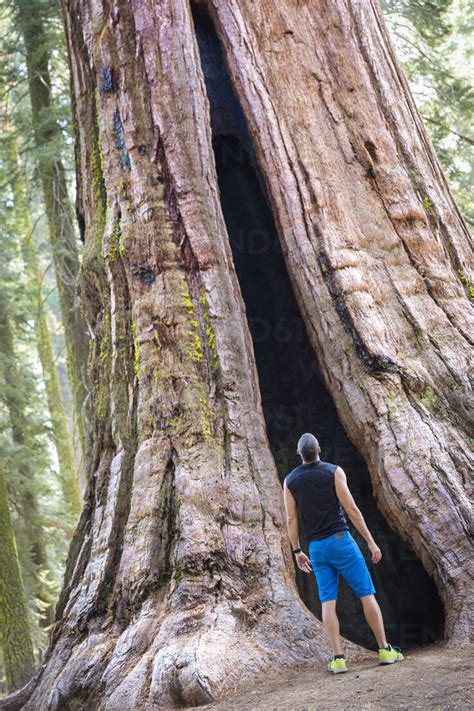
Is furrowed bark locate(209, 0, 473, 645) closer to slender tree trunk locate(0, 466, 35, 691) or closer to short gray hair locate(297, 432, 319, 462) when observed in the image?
short gray hair locate(297, 432, 319, 462)

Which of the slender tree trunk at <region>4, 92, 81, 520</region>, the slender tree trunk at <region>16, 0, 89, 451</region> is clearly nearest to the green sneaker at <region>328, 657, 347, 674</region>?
the slender tree trunk at <region>16, 0, 89, 451</region>

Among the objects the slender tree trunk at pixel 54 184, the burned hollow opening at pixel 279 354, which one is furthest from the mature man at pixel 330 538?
the slender tree trunk at pixel 54 184

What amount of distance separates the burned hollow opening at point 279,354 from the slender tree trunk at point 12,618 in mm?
4978

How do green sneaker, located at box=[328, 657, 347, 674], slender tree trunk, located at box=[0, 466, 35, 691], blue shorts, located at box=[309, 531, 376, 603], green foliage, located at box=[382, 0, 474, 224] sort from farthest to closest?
green foliage, located at box=[382, 0, 474, 224] < slender tree trunk, located at box=[0, 466, 35, 691] < blue shorts, located at box=[309, 531, 376, 603] < green sneaker, located at box=[328, 657, 347, 674]

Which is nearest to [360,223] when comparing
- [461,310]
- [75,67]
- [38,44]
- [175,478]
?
[461,310]

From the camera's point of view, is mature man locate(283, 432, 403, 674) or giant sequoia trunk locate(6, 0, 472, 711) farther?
giant sequoia trunk locate(6, 0, 472, 711)

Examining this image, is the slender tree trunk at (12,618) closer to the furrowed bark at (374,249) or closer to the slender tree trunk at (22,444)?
the slender tree trunk at (22,444)

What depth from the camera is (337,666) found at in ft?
14.3

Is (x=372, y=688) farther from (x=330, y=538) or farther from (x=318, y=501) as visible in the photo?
(x=318, y=501)

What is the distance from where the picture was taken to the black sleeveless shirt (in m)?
4.77

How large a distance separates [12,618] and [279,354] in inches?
225

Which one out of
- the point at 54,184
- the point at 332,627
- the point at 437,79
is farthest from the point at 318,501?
the point at 437,79

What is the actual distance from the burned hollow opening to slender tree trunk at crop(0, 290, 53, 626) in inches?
264

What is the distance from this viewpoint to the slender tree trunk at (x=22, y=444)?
1341cm
